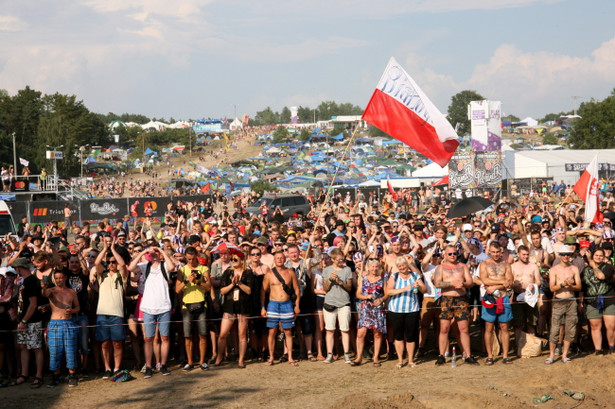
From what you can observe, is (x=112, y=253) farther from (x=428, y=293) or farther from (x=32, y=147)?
(x=32, y=147)

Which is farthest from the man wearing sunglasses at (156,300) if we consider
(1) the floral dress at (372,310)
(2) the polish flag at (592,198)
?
(2) the polish flag at (592,198)

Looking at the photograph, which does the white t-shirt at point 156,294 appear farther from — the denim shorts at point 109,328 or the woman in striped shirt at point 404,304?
the woman in striped shirt at point 404,304

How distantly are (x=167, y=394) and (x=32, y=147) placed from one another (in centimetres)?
8200

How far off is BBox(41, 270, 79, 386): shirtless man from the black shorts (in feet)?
13.2

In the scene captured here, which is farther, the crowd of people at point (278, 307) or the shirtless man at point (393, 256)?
the shirtless man at point (393, 256)

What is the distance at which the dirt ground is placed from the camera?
24.6 ft

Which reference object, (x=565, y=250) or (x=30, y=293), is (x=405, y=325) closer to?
(x=565, y=250)

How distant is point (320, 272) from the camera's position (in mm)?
9547

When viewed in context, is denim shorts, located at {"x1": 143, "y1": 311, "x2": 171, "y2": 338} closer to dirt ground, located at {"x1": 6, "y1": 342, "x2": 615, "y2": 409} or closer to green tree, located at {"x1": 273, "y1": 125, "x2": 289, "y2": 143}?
dirt ground, located at {"x1": 6, "y1": 342, "x2": 615, "y2": 409}

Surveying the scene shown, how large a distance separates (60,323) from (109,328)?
652 mm

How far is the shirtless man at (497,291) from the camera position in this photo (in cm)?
894

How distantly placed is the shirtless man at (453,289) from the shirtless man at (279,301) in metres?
1.89

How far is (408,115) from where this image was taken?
10.4 meters

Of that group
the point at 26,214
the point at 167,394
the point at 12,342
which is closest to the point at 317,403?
the point at 167,394
